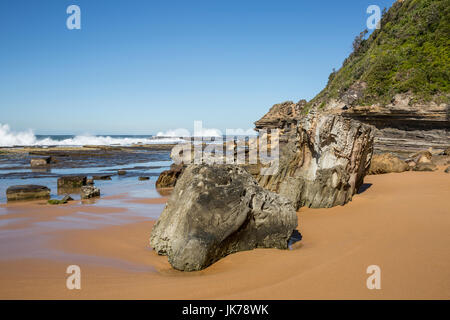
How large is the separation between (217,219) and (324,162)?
4.34 m

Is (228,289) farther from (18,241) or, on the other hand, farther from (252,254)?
(18,241)

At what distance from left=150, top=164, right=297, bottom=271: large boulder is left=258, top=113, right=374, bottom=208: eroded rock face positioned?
2307 millimetres

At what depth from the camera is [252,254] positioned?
370 centimetres

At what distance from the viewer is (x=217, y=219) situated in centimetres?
371

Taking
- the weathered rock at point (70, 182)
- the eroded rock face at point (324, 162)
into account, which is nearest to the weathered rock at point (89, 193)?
the weathered rock at point (70, 182)

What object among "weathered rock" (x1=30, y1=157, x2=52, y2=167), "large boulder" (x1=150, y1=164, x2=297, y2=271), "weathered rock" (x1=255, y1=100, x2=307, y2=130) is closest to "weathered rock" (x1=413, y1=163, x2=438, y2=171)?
"large boulder" (x1=150, y1=164, x2=297, y2=271)

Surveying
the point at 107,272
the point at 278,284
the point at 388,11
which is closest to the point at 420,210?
the point at 278,284

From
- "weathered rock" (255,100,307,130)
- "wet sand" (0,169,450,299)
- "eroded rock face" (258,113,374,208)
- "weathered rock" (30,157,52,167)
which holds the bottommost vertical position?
"weathered rock" (30,157,52,167)

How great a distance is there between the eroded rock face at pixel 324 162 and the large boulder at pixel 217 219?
2307 millimetres

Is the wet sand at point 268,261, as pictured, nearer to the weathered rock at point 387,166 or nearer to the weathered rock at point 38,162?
the weathered rock at point 387,166

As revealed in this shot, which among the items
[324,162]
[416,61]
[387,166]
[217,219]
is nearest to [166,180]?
[324,162]

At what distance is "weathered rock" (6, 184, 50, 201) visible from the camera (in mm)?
9273

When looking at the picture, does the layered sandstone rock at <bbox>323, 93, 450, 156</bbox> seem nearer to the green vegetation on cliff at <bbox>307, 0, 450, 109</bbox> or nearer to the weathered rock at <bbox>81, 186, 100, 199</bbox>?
the green vegetation on cliff at <bbox>307, 0, 450, 109</bbox>

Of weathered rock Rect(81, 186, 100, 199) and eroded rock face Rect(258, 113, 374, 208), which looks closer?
eroded rock face Rect(258, 113, 374, 208)
